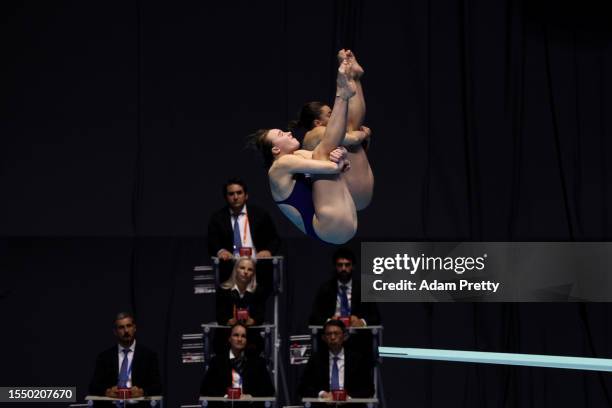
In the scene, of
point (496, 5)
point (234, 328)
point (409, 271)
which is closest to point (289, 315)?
point (409, 271)

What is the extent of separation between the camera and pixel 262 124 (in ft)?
31.8

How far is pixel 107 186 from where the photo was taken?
9.77m

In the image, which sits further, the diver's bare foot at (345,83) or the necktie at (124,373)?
the necktie at (124,373)

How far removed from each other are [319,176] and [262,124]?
4402 mm

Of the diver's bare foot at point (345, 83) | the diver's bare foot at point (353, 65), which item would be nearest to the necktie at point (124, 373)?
the diver's bare foot at point (353, 65)

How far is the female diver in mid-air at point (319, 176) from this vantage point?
5094 millimetres

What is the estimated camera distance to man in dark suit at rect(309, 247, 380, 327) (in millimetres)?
7223

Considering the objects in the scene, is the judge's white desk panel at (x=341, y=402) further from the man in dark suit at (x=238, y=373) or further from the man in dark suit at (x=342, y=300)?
the man in dark suit at (x=342, y=300)

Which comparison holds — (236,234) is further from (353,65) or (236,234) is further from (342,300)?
(353,65)

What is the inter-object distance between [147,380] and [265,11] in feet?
13.1

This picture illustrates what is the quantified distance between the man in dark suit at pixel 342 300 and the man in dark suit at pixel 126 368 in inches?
44.0

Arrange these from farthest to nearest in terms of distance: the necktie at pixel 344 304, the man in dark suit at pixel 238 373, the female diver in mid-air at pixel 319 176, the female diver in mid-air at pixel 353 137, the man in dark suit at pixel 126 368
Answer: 1. the necktie at pixel 344 304
2. the man in dark suit at pixel 126 368
3. the man in dark suit at pixel 238 373
4. the female diver in mid-air at pixel 353 137
5. the female diver in mid-air at pixel 319 176

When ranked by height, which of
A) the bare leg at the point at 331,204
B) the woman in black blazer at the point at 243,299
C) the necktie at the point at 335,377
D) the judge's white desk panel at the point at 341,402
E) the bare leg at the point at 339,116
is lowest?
the judge's white desk panel at the point at 341,402

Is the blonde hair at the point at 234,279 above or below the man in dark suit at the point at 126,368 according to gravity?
above
